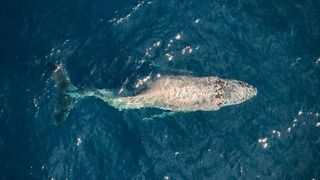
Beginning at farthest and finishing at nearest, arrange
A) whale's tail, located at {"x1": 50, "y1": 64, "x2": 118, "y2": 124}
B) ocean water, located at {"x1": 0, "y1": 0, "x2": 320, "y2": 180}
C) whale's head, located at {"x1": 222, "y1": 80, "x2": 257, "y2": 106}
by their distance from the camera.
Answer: whale's tail, located at {"x1": 50, "y1": 64, "x2": 118, "y2": 124}, whale's head, located at {"x1": 222, "y1": 80, "x2": 257, "y2": 106}, ocean water, located at {"x1": 0, "y1": 0, "x2": 320, "y2": 180}

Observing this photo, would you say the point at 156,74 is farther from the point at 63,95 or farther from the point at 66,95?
the point at 63,95

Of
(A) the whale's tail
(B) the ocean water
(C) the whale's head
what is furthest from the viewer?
(A) the whale's tail

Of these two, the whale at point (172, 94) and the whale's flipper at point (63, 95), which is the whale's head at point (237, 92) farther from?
the whale's flipper at point (63, 95)

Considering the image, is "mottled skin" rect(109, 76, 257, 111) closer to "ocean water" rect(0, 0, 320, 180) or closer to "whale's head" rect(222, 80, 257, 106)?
"whale's head" rect(222, 80, 257, 106)

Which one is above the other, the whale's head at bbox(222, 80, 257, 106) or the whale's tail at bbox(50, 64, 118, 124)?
the whale's tail at bbox(50, 64, 118, 124)

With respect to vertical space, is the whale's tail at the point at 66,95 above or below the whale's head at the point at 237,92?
above

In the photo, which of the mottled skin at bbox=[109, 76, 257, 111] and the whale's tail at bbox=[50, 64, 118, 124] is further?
the whale's tail at bbox=[50, 64, 118, 124]

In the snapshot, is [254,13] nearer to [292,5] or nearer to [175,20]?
[292,5]

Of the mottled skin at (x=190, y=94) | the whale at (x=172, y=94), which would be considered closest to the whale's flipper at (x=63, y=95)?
the whale at (x=172, y=94)

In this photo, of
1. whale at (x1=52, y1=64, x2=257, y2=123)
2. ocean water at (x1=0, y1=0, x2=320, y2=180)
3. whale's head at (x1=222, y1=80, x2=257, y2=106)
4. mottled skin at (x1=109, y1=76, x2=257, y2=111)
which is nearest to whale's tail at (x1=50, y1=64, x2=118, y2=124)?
whale at (x1=52, y1=64, x2=257, y2=123)
